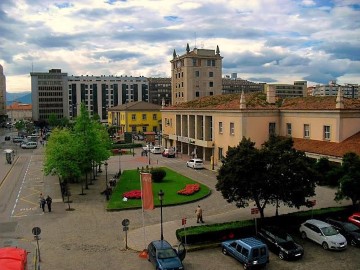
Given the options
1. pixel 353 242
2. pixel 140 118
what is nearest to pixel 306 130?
pixel 353 242

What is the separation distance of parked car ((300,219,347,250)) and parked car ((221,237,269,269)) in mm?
4441

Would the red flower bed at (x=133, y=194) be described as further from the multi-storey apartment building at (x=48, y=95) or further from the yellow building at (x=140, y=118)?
the multi-storey apartment building at (x=48, y=95)

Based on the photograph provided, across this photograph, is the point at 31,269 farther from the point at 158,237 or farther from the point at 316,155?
the point at 316,155

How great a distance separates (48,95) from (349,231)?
165654 mm

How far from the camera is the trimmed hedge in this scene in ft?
79.6

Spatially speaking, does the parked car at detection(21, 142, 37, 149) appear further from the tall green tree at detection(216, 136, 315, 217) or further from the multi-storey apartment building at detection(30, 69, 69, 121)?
the multi-storey apartment building at detection(30, 69, 69, 121)

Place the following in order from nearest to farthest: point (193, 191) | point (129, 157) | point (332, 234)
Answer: point (332, 234), point (193, 191), point (129, 157)

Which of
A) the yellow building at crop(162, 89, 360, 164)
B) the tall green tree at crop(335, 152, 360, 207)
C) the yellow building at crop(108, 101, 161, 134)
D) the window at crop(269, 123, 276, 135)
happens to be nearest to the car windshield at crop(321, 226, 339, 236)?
the tall green tree at crop(335, 152, 360, 207)

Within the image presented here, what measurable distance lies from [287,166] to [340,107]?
18.8 metres

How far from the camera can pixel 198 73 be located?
10281cm

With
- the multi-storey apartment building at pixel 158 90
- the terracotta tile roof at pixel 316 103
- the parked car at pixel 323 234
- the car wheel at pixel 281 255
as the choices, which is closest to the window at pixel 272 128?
the terracotta tile roof at pixel 316 103

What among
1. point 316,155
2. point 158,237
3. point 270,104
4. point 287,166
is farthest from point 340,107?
point 158,237

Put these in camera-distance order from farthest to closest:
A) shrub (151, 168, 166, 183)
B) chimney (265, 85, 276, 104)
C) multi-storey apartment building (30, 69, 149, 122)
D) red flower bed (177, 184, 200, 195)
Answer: multi-storey apartment building (30, 69, 149, 122)
chimney (265, 85, 276, 104)
shrub (151, 168, 166, 183)
red flower bed (177, 184, 200, 195)

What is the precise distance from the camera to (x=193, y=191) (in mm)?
37438
